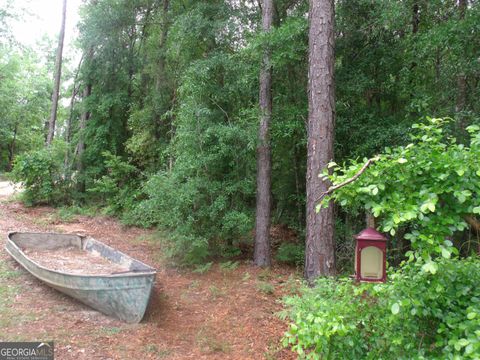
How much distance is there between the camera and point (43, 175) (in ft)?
41.3

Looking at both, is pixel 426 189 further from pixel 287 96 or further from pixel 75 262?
pixel 287 96

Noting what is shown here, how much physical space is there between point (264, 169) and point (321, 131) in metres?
2.30

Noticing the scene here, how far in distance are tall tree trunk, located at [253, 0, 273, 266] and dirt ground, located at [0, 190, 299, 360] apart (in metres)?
0.49

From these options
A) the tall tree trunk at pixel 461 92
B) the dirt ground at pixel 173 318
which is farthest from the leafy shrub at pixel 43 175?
the tall tree trunk at pixel 461 92

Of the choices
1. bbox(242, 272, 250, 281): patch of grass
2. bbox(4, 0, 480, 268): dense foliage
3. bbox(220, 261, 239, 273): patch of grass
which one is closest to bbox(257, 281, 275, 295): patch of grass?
bbox(242, 272, 250, 281): patch of grass

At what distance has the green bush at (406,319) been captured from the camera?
2086 mm

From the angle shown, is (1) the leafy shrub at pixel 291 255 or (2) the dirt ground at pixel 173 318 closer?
(2) the dirt ground at pixel 173 318

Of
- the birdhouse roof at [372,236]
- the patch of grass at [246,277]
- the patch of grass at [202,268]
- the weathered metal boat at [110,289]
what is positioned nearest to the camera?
the birdhouse roof at [372,236]

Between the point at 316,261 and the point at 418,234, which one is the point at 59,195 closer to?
the point at 316,261

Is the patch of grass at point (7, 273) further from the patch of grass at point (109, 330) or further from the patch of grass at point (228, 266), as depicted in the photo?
the patch of grass at point (228, 266)

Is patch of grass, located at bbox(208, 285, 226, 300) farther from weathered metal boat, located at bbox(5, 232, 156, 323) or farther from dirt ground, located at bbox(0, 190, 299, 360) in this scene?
weathered metal boat, located at bbox(5, 232, 156, 323)

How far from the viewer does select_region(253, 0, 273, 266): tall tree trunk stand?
7.67 metres

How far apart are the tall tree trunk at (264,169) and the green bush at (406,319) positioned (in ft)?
17.0

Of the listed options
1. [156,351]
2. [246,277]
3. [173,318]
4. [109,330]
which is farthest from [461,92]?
[109,330]
